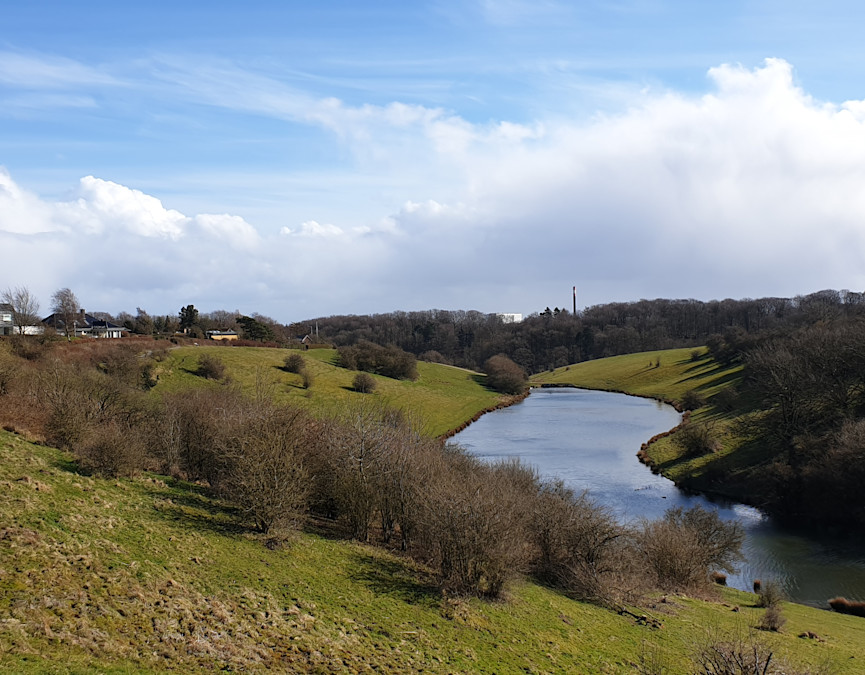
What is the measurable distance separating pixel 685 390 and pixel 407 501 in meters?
77.4

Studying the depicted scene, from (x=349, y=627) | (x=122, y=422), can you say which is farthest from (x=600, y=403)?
(x=349, y=627)

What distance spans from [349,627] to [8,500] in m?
9.62

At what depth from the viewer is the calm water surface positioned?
94.1 ft

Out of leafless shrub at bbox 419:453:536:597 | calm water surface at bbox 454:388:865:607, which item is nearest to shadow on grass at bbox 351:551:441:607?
leafless shrub at bbox 419:453:536:597

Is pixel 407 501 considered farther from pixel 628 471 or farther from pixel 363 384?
pixel 363 384

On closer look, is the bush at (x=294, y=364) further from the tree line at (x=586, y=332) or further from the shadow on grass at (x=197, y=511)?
the tree line at (x=586, y=332)

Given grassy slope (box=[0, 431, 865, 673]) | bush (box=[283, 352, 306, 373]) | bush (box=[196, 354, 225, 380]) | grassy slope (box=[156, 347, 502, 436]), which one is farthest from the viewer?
bush (box=[283, 352, 306, 373])

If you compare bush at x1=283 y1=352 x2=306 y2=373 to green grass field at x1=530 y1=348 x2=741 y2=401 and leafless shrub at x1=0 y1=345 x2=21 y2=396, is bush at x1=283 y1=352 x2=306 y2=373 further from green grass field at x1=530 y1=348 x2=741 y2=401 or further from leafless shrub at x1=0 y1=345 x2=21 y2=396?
green grass field at x1=530 y1=348 x2=741 y2=401

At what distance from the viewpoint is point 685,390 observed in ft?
289

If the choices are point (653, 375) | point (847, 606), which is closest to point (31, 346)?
point (847, 606)

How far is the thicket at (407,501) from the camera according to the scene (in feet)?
60.4

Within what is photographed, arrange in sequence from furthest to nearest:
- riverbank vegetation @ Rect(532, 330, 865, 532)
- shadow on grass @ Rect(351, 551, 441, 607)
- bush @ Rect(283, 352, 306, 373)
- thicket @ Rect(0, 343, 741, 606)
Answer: bush @ Rect(283, 352, 306, 373) < riverbank vegetation @ Rect(532, 330, 865, 532) < thicket @ Rect(0, 343, 741, 606) < shadow on grass @ Rect(351, 551, 441, 607)

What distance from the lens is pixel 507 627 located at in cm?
1625

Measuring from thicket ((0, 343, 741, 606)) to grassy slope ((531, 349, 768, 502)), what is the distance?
17551 millimetres
